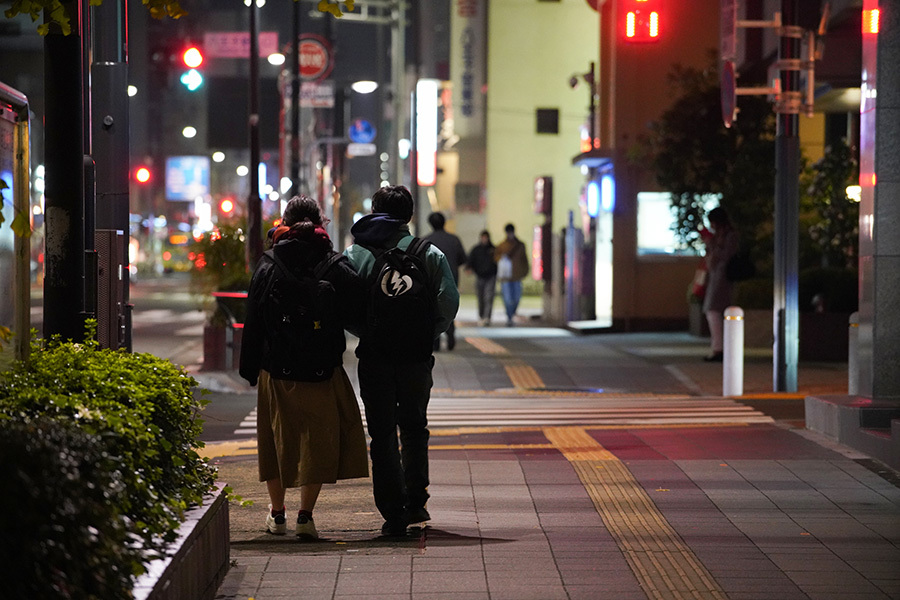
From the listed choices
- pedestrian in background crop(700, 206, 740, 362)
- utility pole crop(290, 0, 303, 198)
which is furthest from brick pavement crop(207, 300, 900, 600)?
utility pole crop(290, 0, 303, 198)

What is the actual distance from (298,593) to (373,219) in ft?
7.38

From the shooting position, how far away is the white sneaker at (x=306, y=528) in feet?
21.4

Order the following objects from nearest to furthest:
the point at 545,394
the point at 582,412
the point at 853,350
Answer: the point at 853,350, the point at 582,412, the point at 545,394

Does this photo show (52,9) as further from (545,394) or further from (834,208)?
(834,208)

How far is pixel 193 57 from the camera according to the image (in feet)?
63.8

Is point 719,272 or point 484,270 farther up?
point 719,272

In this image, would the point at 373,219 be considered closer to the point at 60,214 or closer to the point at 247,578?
the point at 60,214

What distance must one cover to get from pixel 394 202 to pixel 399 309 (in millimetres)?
675

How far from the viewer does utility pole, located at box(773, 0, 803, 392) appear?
44.4ft

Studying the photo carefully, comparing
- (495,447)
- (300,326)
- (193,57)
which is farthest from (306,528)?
(193,57)

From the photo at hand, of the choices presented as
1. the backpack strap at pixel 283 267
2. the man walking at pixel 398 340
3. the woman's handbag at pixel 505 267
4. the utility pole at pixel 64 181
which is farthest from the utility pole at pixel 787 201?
the woman's handbag at pixel 505 267

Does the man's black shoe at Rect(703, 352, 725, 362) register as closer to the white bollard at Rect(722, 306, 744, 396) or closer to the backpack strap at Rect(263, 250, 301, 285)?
the white bollard at Rect(722, 306, 744, 396)

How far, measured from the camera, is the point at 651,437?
10.3 meters

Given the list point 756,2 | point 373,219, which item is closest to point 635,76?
point 756,2
